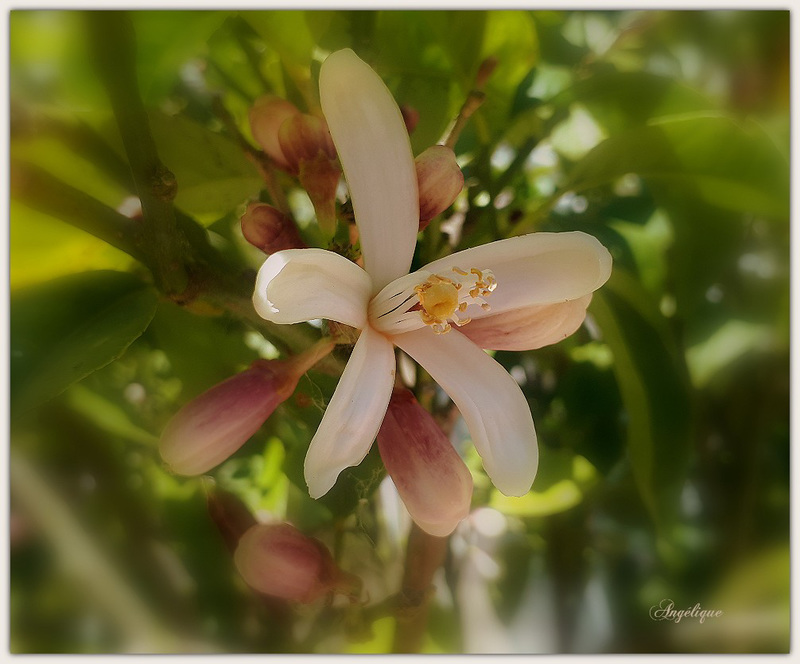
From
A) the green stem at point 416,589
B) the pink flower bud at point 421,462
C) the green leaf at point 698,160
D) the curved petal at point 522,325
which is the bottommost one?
the green stem at point 416,589

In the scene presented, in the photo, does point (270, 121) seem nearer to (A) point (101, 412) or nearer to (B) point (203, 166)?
(B) point (203, 166)

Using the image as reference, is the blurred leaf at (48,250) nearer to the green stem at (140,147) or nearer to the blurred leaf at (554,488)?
the green stem at (140,147)

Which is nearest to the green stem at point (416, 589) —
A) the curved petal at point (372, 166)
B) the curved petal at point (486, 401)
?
the curved petal at point (486, 401)

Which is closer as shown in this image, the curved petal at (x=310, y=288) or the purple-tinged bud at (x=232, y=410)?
the curved petal at (x=310, y=288)

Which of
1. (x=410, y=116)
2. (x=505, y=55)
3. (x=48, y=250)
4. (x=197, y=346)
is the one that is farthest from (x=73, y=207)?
(x=505, y=55)

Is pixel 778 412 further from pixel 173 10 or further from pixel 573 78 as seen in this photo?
pixel 173 10

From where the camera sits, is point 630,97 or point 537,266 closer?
point 537,266

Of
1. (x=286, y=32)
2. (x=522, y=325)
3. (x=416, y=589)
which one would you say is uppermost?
(x=286, y=32)
